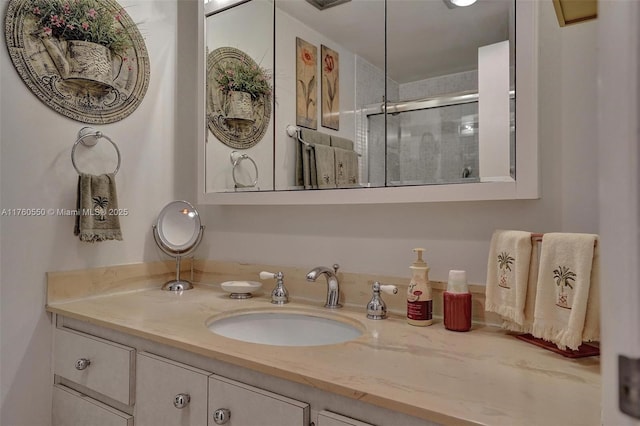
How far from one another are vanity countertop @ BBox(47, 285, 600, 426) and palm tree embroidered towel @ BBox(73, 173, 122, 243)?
0.29 metres

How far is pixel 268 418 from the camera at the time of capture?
2.72ft

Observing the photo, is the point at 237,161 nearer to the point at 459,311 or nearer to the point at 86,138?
the point at 86,138

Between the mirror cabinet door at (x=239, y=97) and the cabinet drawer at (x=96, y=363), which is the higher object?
the mirror cabinet door at (x=239, y=97)

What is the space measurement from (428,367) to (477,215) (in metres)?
0.49

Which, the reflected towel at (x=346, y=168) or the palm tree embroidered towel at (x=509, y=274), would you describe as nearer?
the palm tree embroidered towel at (x=509, y=274)

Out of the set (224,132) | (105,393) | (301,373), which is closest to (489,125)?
(301,373)

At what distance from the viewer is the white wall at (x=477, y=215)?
3.24 ft

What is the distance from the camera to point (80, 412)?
1.24 metres

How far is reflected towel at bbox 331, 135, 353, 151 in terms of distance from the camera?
1.28m

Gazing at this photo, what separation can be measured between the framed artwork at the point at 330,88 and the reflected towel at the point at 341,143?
1.4 inches

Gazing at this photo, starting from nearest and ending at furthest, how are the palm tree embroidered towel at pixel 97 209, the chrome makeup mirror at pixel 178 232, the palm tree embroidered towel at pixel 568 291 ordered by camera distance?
the palm tree embroidered towel at pixel 568 291
the palm tree embroidered towel at pixel 97 209
the chrome makeup mirror at pixel 178 232

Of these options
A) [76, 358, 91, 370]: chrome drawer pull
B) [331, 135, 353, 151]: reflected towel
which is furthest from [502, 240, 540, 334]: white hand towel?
[76, 358, 91, 370]: chrome drawer pull

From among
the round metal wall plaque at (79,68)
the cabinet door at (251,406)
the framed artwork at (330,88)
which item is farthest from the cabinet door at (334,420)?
the round metal wall plaque at (79,68)

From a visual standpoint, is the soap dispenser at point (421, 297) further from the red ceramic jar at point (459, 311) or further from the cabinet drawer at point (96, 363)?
the cabinet drawer at point (96, 363)
